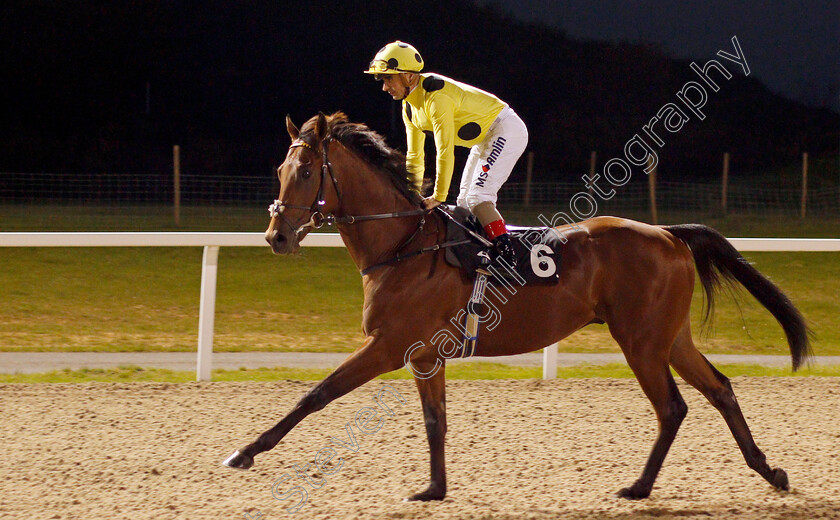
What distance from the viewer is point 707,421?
4984 millimetres

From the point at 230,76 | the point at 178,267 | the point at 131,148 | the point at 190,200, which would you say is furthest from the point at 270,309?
the point at 230,76

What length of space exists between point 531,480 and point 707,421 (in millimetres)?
1562

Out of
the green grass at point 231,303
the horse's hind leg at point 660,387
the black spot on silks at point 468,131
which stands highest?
the black spot on silks at point 468,131

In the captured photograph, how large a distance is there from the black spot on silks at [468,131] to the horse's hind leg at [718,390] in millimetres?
1354

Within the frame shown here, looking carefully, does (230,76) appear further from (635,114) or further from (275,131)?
(635,114)

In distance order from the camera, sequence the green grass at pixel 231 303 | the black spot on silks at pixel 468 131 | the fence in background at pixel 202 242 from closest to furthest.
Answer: the black spot on silks at pixel 468 131 < the fence in background at pixel 202 242 < the green grass at pixel 231 303

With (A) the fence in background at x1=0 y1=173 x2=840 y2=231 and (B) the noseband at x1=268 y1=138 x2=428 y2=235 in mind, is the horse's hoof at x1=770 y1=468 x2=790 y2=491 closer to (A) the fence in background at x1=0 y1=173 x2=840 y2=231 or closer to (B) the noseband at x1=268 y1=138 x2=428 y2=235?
(B) the noseband at x1=268 y1=138 x2=428 y2=235

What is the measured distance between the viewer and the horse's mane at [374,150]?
379cm

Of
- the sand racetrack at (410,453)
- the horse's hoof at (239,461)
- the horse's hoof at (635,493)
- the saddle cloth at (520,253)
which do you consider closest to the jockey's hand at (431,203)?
the saddle cloth at (520,253)

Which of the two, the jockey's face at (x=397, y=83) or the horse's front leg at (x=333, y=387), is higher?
the jockey's face at (x=397, y=83)

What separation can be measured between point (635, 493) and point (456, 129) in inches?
70.6

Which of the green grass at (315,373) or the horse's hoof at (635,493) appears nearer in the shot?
the horse's hoof at (635,493)

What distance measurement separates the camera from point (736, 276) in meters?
4.35

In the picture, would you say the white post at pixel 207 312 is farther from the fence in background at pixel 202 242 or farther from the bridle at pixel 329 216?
the bridle at pixel 329 216
